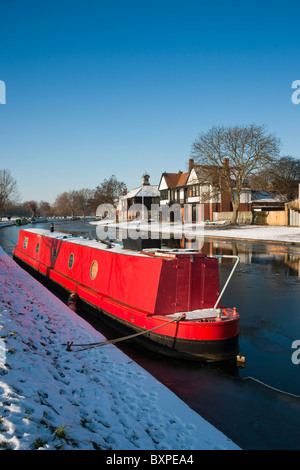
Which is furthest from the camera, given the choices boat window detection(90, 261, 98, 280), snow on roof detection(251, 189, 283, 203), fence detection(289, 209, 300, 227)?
snow on roof detection(251, 189, 283, 203)

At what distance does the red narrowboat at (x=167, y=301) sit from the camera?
7.57 meters

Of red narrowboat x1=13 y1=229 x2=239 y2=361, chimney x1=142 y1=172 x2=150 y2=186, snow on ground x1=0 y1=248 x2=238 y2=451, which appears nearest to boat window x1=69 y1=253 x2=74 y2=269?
red narrowboat x1=13 y1=229 x2=239 y2=361

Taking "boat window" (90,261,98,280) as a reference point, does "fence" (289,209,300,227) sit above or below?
above

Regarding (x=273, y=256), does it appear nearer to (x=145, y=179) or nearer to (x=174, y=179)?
(x=174, y=179)

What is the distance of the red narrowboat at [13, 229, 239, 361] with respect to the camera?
7566 mm

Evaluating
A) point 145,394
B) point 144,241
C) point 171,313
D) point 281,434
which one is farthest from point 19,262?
point 281,434

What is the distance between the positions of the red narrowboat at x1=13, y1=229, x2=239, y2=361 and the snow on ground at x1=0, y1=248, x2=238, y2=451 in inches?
45.9

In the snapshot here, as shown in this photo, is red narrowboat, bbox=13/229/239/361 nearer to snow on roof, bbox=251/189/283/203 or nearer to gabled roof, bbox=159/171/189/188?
snow on roof, bbox=251/189/283/203

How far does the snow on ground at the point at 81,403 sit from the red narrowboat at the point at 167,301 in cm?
117

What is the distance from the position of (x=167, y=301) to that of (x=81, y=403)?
143 inches

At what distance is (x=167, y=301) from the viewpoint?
325 inches

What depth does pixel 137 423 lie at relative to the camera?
4.86 m

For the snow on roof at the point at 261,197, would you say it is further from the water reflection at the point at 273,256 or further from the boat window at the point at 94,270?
the boat window at the point at 94,270
